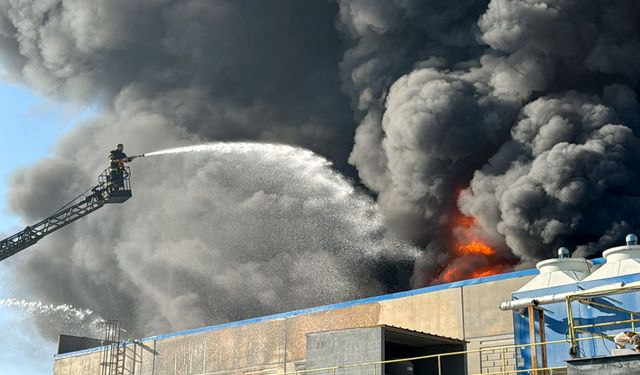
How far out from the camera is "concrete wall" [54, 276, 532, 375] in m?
26.3

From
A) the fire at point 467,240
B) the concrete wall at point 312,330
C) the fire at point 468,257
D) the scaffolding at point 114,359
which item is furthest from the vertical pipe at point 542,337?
the scaffolding at point 114,359

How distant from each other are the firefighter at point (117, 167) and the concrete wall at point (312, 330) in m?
7.70

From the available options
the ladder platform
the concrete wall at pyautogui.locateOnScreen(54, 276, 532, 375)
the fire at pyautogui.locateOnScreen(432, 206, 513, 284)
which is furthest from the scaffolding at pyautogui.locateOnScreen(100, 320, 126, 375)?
the fire at pyautogui.locateOnScreen(432, 206, 513, 284)

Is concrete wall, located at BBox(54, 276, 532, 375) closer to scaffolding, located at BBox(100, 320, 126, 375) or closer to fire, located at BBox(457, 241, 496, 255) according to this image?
scaffolding, located at BBox(100, 320, 126, 375)

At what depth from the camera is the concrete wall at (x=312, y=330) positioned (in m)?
26.3

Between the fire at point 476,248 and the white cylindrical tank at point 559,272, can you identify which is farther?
the fire at point 476,248

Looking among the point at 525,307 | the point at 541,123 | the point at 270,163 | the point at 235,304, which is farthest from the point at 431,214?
the point at 525,307

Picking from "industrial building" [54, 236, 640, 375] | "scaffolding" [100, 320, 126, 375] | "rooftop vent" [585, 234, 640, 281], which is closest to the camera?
"industrial building" [54, 236, 640, 375]

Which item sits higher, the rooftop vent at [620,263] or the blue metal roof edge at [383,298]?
the blue metal roof edge at [383,298]

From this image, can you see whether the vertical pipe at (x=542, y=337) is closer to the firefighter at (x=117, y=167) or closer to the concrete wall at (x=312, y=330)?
the concrete wall at (x=312, y=330)

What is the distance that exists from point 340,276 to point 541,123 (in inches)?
701

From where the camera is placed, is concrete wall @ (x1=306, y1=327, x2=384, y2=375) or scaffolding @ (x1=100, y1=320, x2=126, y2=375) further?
scaffolding @ (x1=100, y1=320, x2=126, y2=375)

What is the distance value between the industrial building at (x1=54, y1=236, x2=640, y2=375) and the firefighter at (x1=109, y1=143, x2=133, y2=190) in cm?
767

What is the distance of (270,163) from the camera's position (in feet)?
218
